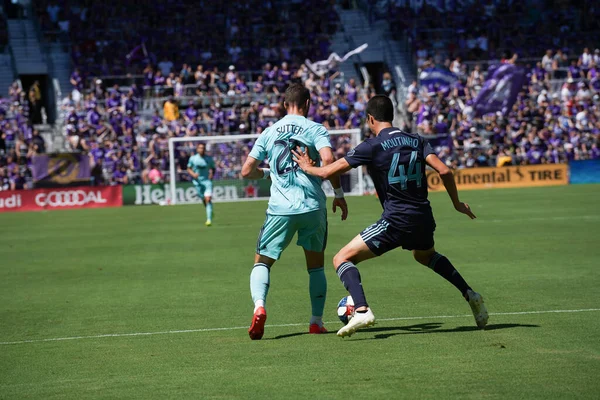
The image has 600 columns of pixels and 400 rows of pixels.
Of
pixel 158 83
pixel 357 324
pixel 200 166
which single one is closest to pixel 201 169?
pixel 200 166

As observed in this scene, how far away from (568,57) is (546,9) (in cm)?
390

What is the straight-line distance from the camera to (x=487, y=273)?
13.3 m

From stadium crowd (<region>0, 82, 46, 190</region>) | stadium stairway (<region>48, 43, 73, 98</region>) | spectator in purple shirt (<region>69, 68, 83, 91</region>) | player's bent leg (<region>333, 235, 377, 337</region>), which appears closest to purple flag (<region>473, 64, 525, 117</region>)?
spectator in purple shirt (<region>69, 68, 83, 91</region>)

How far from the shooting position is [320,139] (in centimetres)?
855

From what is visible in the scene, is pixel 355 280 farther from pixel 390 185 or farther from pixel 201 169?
pixel 201 169

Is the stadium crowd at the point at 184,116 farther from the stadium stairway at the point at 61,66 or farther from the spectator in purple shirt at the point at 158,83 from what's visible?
the stadium stairway at the point at 61,66

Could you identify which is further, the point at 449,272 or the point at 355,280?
the point at 449,272

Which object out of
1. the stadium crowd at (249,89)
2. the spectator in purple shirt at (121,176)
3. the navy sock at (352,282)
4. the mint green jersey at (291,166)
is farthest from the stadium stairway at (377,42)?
the navy sock at (352,282)

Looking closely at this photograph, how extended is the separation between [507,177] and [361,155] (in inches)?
1229

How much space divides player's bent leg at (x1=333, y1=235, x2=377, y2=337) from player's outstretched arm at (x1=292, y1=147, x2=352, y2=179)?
0.68 metres

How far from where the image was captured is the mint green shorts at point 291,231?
8.60 metres

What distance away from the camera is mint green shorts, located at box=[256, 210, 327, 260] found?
8.60 meters

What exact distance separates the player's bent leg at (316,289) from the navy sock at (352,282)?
44 centimetres

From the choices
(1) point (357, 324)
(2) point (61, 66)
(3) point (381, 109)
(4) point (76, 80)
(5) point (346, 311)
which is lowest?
(5) point (346, 311)
